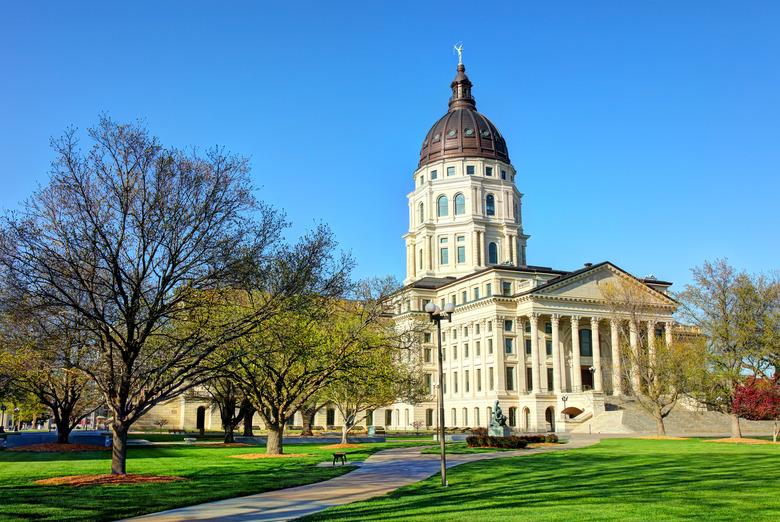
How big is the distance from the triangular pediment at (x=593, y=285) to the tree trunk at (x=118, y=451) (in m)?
65.9

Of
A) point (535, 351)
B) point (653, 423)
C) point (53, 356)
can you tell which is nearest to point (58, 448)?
point (53, 356)

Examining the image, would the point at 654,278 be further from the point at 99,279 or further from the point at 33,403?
the point at 99,279

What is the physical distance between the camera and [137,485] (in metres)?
21.4

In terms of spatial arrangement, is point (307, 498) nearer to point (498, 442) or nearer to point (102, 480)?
point (102, 480)

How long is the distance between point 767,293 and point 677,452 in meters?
21.7

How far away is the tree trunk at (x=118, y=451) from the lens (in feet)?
77.8

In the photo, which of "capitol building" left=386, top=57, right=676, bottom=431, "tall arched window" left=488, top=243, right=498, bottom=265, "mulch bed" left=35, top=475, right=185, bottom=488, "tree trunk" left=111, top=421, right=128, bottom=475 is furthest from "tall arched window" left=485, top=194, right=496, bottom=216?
"mulch bed" left=35, top=475, right=185, bottom=488

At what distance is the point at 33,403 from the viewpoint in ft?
159

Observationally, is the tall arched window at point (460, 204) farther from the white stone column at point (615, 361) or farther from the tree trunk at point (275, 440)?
the tree trunk at point (275, 440)

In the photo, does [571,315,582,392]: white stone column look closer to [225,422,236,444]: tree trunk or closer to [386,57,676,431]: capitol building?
[386,57,676,431]: capitol building

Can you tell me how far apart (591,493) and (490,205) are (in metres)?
90.4

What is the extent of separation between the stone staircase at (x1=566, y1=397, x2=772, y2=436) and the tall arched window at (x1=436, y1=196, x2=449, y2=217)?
133 ft

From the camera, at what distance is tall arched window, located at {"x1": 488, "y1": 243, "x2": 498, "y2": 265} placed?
347 ft

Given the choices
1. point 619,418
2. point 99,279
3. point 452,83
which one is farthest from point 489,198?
point 99,279
